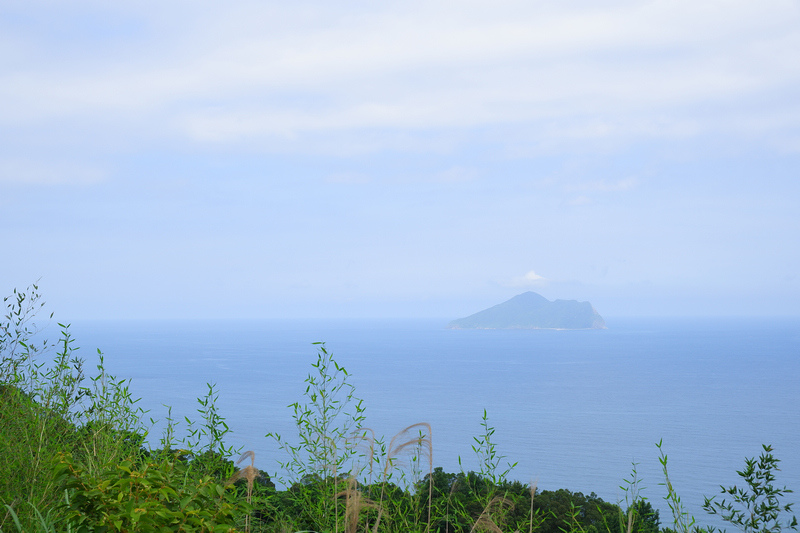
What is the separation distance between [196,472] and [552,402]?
59015 millimetres

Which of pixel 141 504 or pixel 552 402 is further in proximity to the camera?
pixel 552 402

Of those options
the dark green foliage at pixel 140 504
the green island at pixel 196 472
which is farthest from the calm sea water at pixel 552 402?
the dark green foliage at pixel 140 504

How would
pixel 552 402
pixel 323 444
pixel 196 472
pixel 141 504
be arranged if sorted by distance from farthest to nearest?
1. pixel 552 402
2. pixel 323 444
3. pixel 196 472
4. pixel 141 504

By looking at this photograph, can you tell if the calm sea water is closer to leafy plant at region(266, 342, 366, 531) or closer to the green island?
the green island

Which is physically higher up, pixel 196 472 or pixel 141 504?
pixel 141 504

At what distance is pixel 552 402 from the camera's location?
58875 millimetres

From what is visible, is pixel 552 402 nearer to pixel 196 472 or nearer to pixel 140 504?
pixel 196 472

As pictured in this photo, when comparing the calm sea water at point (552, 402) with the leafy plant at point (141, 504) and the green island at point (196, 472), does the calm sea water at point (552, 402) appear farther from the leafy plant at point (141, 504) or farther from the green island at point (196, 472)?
the leafy plant at point (141, 504)

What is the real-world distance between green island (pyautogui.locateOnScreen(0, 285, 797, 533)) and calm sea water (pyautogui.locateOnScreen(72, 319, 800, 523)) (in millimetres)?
14768

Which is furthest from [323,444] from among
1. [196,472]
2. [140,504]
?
[140,504]

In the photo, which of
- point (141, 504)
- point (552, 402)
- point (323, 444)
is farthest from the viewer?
Result: point (552, 402)

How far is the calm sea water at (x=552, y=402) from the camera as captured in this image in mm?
38500

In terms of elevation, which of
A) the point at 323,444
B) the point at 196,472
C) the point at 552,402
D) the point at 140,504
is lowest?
the point at 552,402

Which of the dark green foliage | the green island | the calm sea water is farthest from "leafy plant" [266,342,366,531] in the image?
the calm sea water
